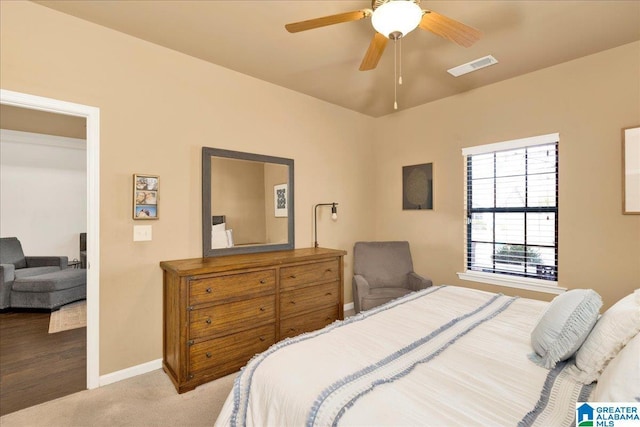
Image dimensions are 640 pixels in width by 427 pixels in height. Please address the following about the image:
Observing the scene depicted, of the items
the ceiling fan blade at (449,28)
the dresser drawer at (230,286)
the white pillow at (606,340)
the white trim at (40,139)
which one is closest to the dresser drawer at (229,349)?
the dresser drawer at (230,286)

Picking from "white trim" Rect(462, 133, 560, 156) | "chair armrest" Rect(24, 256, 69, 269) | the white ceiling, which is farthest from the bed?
"chair armrest" Rect(24, 256, 69, 269)

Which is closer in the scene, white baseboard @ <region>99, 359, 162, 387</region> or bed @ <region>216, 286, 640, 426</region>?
bed @ <region>216, 286, 640, 426</region>

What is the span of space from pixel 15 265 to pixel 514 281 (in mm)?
6893

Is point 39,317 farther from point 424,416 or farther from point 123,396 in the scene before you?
point 424,416

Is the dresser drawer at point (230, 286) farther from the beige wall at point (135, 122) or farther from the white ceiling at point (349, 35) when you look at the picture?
the white ceiling at point (349, 35)

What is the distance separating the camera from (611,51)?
2.60m

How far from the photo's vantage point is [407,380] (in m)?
1.18

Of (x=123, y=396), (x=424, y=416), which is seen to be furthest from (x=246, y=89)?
(x=424, y=416)

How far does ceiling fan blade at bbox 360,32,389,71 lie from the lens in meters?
1.88

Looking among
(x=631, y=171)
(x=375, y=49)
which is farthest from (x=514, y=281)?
(x=375, y=49)

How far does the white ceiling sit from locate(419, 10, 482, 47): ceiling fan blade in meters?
0.41

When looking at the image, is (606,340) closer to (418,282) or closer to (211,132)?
(418,282)

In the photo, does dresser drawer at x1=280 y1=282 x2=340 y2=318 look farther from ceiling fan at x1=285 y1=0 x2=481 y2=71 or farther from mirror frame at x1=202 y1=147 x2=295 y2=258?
ceiling fan at x1=285 y1=0 x2=481 y2=71

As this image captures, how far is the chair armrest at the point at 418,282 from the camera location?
3.32 metres
